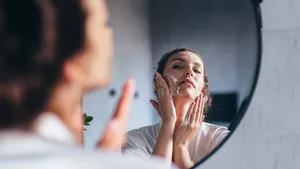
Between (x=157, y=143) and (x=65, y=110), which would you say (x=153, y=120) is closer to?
(x=157, y=143)

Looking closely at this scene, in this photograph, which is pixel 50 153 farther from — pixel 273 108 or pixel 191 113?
pixel 273 108

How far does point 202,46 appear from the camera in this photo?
33.5 inches

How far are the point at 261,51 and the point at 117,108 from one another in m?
0.25

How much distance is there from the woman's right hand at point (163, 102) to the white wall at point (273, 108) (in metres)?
0.11

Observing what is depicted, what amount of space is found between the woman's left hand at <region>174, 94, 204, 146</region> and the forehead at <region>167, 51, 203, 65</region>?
0.06 meters

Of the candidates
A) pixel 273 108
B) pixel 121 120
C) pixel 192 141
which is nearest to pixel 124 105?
pixel 121 120

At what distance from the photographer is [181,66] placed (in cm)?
86

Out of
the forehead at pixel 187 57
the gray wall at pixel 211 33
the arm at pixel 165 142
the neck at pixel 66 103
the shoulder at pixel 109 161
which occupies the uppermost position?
the gray wall at pixel 211 33

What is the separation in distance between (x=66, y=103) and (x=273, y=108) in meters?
0.35

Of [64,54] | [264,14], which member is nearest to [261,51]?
[264,14]

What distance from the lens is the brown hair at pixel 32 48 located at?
0.77 m

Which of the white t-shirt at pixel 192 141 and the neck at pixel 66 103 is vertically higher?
the neck at pixel 66 103

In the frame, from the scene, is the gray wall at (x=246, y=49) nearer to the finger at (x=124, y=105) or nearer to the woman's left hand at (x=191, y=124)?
the woman's left hand at (x=191, y=124)

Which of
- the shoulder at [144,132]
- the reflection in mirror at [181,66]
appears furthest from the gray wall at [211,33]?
the shoulder at [144,132]
